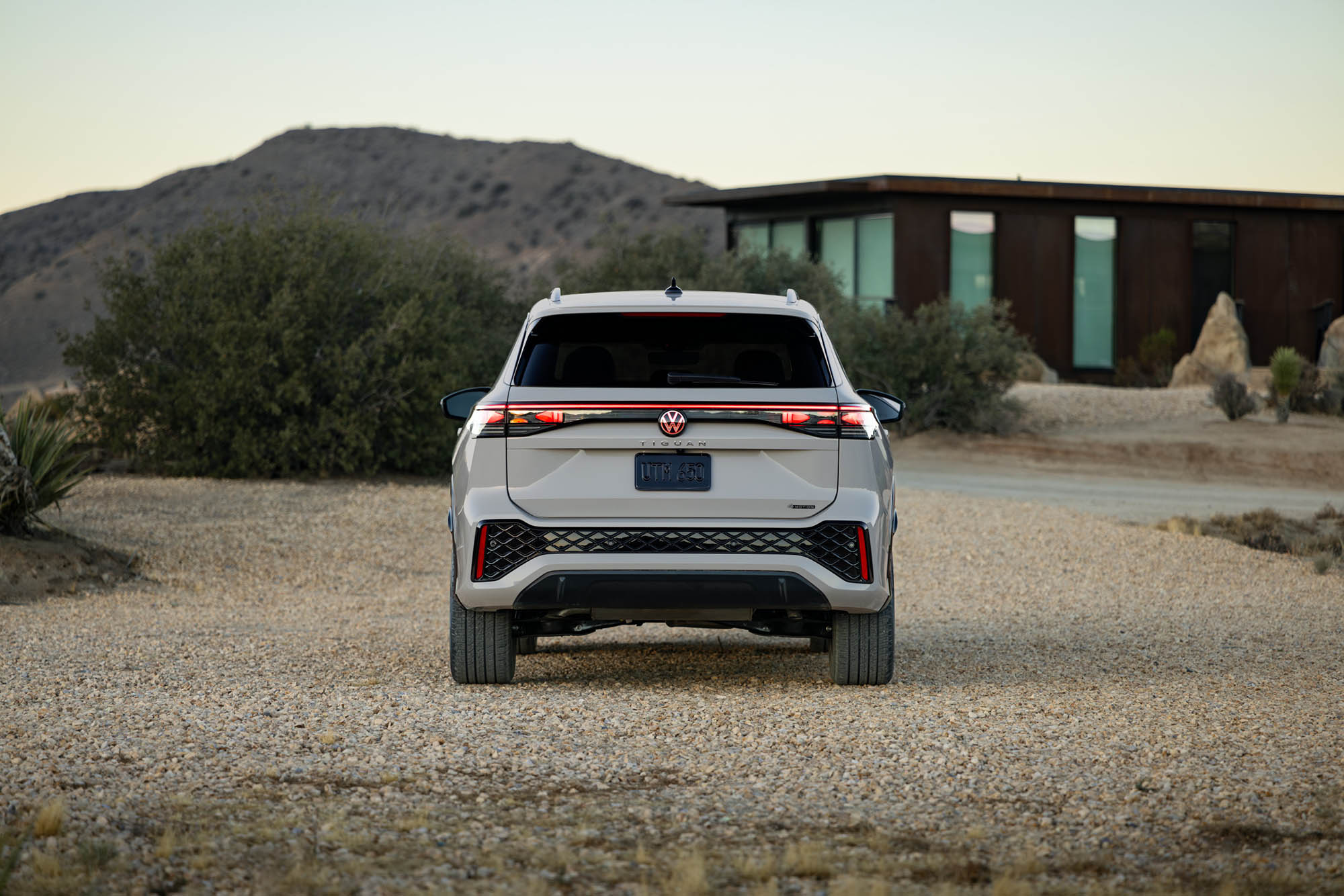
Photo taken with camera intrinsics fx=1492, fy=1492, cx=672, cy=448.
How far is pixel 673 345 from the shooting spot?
6.74 meters

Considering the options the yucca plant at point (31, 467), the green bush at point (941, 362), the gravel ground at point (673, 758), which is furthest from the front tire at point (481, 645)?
the green bush at point (941, 362)

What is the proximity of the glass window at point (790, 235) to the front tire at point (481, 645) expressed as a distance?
30097 mm

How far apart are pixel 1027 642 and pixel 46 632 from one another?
5.78m

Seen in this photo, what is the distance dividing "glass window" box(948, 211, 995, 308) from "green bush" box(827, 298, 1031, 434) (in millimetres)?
8447

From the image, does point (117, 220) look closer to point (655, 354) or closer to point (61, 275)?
point (61, 275)

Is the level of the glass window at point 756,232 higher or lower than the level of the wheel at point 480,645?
higher

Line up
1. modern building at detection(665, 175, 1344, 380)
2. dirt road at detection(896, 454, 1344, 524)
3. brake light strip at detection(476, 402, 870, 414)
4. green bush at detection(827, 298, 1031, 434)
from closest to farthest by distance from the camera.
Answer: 1. brake light strip at detection(476, 402, 870, 414)
2. dirt road at detection(896, 454, 1344, 524)
3. green bush at detection(827, 298, 1031, 434)
4. modern building at detection(665, 175, 1344, 380)

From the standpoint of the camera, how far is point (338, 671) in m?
7.34

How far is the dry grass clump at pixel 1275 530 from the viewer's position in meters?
13.7

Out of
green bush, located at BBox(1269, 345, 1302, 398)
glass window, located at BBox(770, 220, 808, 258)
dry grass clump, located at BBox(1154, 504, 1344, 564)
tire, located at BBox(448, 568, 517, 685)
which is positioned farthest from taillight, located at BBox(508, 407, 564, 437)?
glass window, located at BBox(770, 220, 808, 258)

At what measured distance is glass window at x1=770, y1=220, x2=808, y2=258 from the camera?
1439 inches

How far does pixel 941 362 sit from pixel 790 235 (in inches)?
470

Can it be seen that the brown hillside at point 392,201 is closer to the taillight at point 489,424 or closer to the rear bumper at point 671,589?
the taillight at point 489,424

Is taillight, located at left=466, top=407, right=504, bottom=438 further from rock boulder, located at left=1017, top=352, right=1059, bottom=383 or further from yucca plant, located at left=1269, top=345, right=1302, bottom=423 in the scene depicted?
rock boulder, located at left=1017, top=352, right=1059, bottom=383
